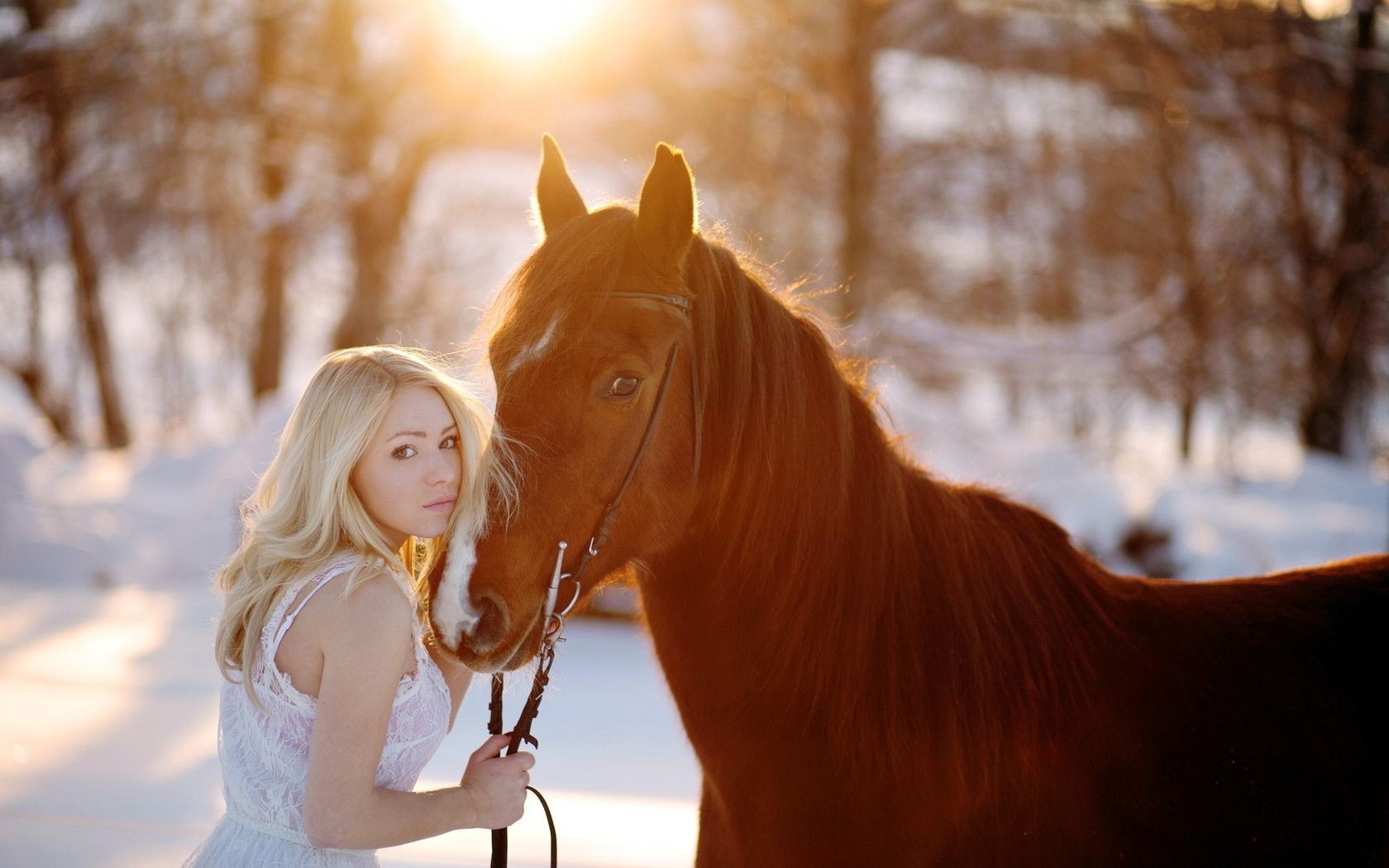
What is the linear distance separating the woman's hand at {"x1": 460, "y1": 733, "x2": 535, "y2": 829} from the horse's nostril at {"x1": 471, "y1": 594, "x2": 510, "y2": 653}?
0.24 meters

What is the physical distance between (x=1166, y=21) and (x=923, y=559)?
22.7ft

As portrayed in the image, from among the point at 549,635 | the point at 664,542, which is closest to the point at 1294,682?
the point at 664,542

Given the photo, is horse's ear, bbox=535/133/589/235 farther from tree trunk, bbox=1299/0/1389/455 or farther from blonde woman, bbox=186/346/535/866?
tree trunk, bbox=1299/0/1389/455

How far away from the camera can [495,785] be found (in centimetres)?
148

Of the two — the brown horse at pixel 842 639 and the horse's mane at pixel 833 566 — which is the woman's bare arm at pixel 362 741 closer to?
the brown horse at pixel 842 639

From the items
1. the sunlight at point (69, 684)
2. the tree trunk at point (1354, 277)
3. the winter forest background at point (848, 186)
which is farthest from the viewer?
the tree trunk at point (1354, 277)

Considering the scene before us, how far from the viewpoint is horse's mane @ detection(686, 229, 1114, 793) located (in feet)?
5.04

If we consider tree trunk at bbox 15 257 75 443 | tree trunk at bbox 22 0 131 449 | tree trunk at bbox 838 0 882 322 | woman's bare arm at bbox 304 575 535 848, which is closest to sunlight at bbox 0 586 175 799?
woman's bare arm at bbox 304 575 535 848

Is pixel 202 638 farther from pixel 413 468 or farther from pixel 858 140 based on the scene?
pixel 858 140

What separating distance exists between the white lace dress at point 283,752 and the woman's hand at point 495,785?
84mm

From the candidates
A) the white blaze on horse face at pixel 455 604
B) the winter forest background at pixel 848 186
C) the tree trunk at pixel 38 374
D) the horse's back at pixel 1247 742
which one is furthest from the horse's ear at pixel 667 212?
the tree trunk at pixel 38 374

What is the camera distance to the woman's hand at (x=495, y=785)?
1.46 metres

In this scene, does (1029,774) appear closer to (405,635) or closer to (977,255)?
(405,635)

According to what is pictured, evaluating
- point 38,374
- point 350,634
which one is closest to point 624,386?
point 350,634
